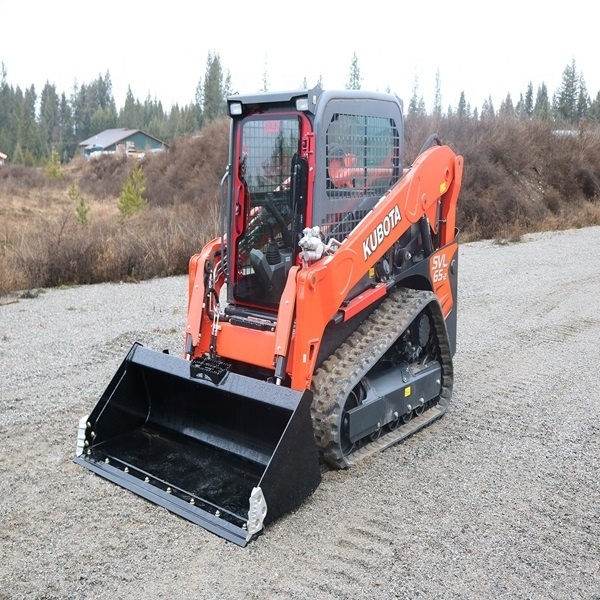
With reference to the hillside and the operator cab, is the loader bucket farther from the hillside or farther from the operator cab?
the hillside

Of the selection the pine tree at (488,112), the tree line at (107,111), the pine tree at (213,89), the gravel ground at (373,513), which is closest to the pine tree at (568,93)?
the tree line at (107,111)

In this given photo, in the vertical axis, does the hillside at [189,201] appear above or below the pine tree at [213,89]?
below

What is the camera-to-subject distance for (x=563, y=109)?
69938mm

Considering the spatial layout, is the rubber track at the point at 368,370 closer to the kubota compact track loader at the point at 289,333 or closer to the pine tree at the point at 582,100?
the kubota compact track loader at the point at 289,333

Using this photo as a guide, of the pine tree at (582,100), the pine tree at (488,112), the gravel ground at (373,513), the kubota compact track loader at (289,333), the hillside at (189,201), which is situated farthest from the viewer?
the pine tree at (582,100)

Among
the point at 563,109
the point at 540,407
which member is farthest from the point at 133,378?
the point at 563,109

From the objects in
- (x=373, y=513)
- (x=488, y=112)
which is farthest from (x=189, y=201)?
(x=373, y=513)

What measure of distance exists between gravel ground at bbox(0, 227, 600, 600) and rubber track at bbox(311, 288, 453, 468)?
110 mm

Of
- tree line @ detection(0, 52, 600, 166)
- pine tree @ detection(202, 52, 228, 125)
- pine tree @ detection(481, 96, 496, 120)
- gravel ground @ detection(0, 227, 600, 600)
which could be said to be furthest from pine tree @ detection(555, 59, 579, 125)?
gravel ground @ detection(0, 227, 600, 600)

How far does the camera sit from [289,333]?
4008 millimetres

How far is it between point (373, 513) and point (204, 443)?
1.13m

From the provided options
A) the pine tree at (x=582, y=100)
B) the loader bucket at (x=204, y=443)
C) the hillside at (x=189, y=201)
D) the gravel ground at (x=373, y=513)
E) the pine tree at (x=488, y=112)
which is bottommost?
the gravel ground at (x=373, y=513)

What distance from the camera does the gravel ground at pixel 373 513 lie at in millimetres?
3166

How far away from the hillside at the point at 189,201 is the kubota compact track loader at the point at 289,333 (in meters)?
5.82
